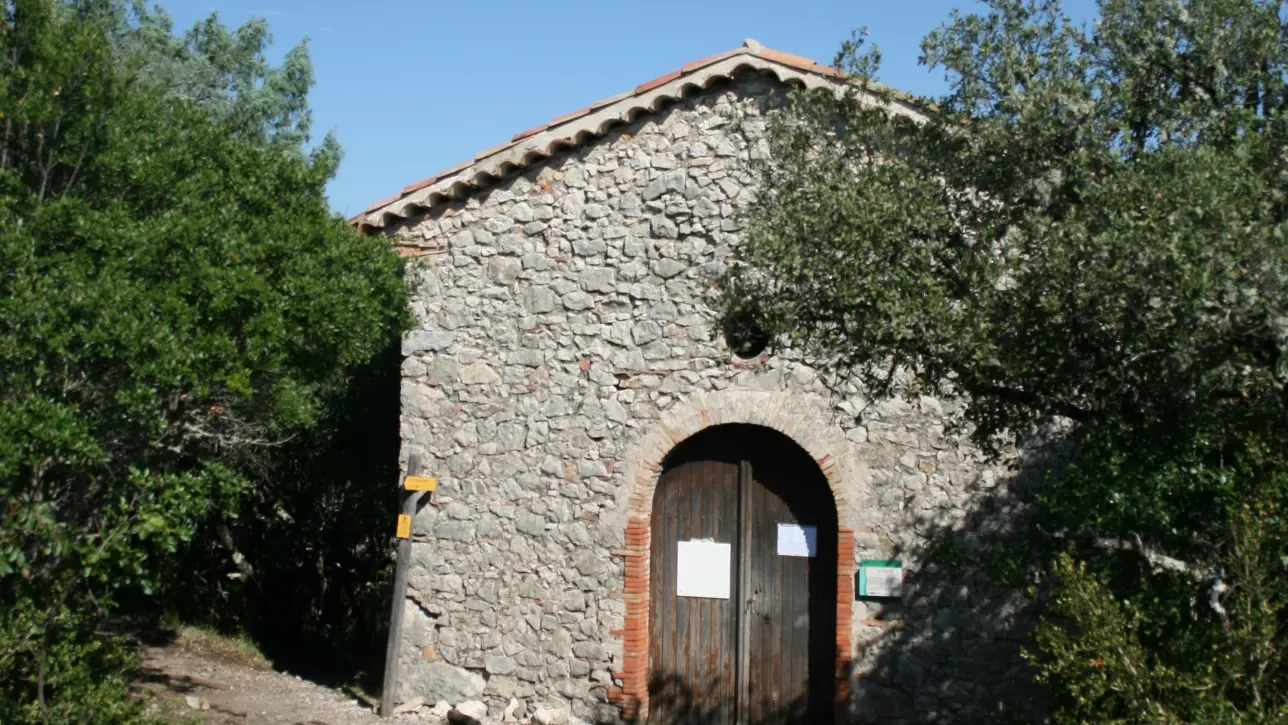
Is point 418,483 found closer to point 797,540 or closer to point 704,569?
point 704,569

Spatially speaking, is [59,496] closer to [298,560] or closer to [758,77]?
[758,77]

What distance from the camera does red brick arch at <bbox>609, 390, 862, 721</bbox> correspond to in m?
9.30

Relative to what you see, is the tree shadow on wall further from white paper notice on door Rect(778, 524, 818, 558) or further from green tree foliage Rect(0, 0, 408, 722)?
green tree foliage Rect(0, 0, 408, 722)

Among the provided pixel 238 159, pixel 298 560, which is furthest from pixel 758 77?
pixel 298 560

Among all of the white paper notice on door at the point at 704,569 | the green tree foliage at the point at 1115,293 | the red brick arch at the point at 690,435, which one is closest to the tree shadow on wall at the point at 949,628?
the red brick arch at the point at 690,435

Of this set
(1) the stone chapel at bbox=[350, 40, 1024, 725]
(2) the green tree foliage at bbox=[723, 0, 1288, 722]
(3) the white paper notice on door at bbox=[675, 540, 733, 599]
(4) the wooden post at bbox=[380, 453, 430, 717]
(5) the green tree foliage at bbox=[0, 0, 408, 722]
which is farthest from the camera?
(4) the wooden post at bbox=[380, 453, 430, 717]

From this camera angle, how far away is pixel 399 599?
1023cm

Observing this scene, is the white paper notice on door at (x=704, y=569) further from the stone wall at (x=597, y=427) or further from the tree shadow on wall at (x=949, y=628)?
the tree shadow on wall at (x=949, y=628)

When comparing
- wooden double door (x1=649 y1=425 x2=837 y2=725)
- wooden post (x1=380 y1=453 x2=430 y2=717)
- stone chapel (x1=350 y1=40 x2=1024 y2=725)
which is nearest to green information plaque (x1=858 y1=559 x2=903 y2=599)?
stone chapel (x1=350 y1=40 x2=1024 y2=725)

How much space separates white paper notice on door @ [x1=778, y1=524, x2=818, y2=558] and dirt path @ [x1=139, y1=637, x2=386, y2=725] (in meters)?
3.55

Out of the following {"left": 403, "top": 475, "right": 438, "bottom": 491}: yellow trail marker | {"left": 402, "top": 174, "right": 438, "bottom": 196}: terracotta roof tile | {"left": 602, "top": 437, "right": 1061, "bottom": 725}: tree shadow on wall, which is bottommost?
{"left": 602, "top": 437, "right": 1061, "bottom": 725}: tree shadow on wall

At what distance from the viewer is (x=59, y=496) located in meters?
7.32

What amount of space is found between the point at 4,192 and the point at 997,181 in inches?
222

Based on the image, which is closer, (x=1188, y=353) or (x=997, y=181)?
(x=1188, y=353)
